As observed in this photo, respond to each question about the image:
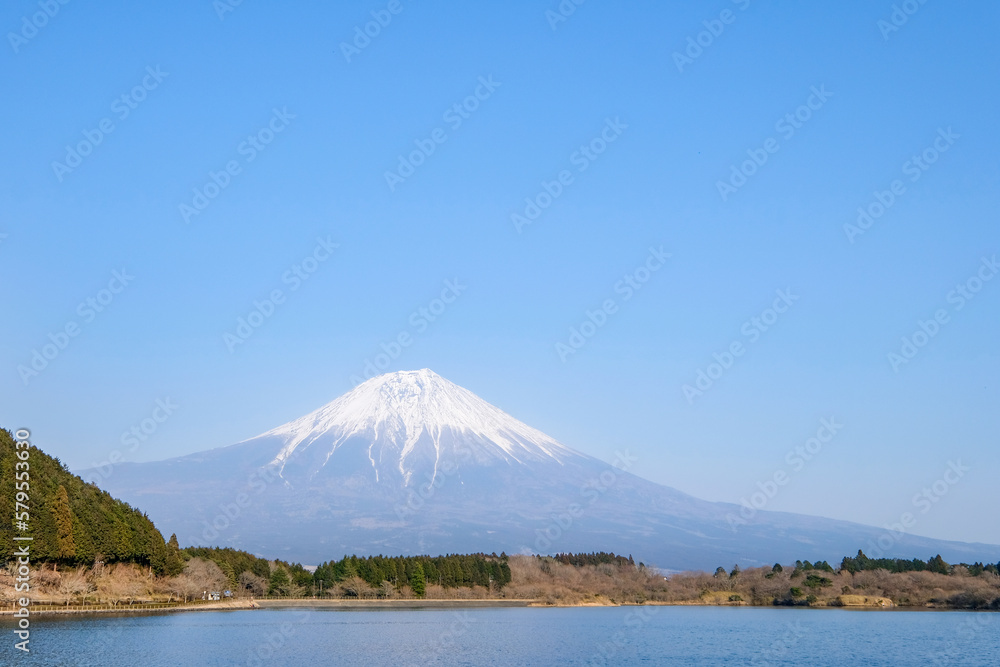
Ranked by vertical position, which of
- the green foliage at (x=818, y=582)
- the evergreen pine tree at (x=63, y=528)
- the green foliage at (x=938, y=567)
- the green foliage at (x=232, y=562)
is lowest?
the green foliage at (x=818, y=582)

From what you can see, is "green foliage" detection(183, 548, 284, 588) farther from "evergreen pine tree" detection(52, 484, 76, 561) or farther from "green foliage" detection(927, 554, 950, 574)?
"green foliage" detection(927, 554, 950, 574)

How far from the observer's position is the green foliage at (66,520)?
48.0m

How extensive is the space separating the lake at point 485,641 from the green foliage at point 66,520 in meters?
4.32

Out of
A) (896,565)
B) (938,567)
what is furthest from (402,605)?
(938,567)

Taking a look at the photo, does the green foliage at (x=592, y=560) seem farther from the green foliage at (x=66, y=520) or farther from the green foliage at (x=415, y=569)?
the green foliage at (x=66, y=520)

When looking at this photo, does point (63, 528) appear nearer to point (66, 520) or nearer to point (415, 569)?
point (66, 520)

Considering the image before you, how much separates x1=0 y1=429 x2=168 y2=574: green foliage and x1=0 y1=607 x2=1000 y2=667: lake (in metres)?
4.32

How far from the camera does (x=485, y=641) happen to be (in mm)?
46281

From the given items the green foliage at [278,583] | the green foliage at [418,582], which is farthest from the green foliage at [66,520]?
the green foliage at [418,582]

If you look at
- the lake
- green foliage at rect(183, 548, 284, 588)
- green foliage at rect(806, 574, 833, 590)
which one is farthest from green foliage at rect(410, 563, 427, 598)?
green foliage at rect(806, 574, 833, 590)

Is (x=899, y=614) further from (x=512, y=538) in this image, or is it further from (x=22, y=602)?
(x=512, y=538)

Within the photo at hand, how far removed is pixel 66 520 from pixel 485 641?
24.3 metres

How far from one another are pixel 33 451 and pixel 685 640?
38.5 metres

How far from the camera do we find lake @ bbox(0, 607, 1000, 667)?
36844 mm
